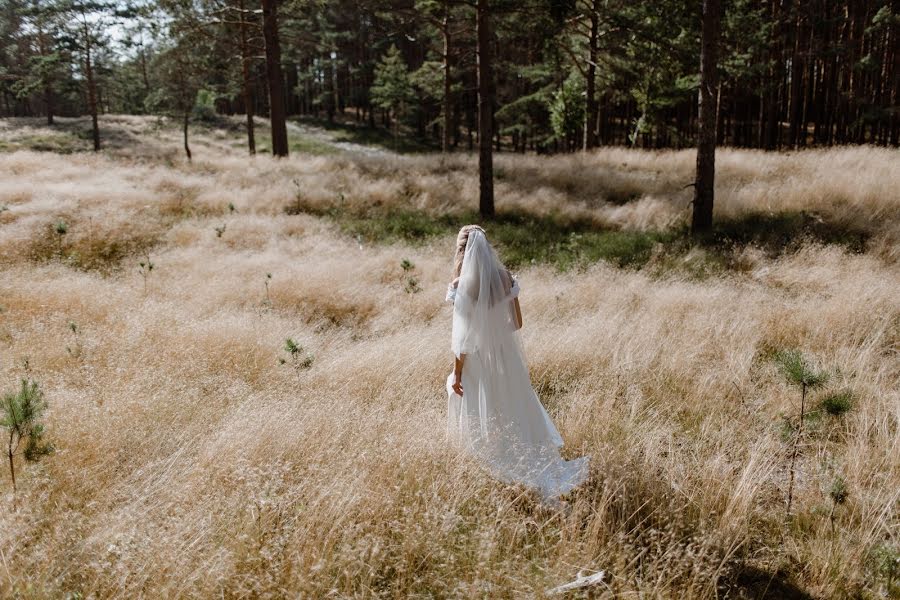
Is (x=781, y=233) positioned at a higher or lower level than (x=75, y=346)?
higher

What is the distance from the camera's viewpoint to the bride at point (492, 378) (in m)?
3.90

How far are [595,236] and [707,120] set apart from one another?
10.7 feet

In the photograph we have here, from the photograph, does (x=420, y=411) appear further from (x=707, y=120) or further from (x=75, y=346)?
(x=707, y=120)

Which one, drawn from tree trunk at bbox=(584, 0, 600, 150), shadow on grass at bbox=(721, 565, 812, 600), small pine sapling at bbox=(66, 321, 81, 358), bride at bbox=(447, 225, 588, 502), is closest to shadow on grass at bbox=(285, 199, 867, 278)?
bride at bbox=(447, 225, 588, 502)

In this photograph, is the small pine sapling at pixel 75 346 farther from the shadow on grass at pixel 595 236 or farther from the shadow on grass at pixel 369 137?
the shadow on grass at pixel 369 137

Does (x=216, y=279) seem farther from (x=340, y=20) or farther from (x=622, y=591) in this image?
(x=340, y=20)

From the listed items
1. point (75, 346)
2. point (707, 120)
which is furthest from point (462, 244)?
point (707, 120)

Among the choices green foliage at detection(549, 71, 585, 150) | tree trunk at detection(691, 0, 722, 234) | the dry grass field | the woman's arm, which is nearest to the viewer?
the dry grass field

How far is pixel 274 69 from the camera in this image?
19.2 meters

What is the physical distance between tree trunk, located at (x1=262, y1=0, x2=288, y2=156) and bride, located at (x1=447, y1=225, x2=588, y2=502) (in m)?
18.2

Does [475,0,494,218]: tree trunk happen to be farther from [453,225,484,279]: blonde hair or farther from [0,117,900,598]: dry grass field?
[453,225,484,279]: blonde hair

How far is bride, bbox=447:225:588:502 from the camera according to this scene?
390 cm

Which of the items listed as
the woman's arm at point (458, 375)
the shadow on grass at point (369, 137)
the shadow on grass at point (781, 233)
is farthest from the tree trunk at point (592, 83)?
the shadow on grass at point (369, 137)

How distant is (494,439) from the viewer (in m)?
3.91
